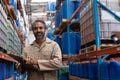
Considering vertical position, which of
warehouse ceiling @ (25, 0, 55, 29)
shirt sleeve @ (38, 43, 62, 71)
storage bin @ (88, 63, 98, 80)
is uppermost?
warehouse ceiling @ (25, 0, 55, 29)

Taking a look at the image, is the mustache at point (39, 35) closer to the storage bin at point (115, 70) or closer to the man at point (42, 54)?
the man at point (42, 54)

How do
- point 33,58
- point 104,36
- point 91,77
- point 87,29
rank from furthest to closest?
point 87,29 < point 104,36 < point 91,77 < point 33,58

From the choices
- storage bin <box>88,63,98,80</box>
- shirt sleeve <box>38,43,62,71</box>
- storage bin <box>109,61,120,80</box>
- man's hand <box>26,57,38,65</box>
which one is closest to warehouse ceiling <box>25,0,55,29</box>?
→ storage bin <box>88,63,98,80</box>

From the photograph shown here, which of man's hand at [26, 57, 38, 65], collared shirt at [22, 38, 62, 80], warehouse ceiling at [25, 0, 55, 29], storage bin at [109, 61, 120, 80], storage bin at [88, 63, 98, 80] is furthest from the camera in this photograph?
warehouse ceiling at [25, 0, 55, 29]

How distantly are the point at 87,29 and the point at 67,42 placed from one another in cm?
247

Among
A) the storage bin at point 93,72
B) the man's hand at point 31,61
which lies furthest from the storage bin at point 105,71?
the man's hand at point 31,61

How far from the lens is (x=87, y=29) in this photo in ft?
17.7

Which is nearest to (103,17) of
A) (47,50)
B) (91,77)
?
(91,77)

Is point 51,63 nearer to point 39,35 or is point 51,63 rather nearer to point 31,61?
point 31,61

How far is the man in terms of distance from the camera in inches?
138

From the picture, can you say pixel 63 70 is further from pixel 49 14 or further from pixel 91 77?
pixel 49 14

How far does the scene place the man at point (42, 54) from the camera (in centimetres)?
351

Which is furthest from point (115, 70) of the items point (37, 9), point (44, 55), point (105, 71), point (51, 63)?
point (37, 9)

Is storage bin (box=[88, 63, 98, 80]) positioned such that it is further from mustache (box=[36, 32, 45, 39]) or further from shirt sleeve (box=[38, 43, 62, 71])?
mustache (box=[36, 32, 45, 39])
